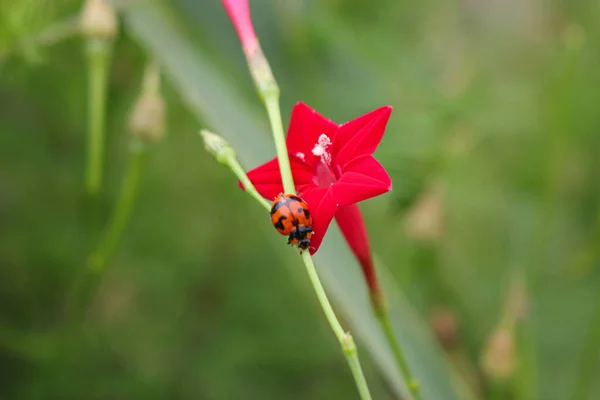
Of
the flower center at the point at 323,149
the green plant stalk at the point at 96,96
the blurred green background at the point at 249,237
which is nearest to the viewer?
the flower center at the point at 323,149

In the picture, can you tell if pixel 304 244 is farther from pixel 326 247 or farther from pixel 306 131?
pixel 326 247

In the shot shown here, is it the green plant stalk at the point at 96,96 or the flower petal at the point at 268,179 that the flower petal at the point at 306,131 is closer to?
A: the flower petal at the point at 268,179

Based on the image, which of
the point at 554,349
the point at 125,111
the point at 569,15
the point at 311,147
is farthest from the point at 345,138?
the point at 569,15

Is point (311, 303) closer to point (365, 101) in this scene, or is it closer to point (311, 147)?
point (365, 101)

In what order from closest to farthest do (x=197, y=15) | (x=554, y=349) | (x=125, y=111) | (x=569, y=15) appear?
(x=197, y=15)
(x=125, y=111)
(x=554, y=349)
(x=569, y=15)

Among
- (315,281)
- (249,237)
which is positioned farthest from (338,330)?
(249,237)

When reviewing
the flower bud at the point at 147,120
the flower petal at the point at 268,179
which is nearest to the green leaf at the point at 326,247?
the flower bud at the point at 147,120
